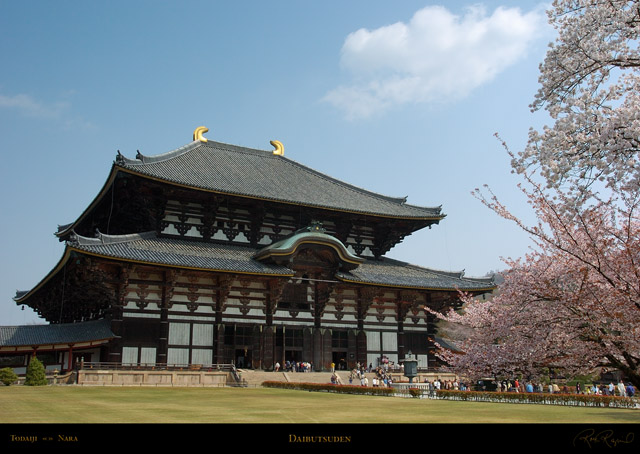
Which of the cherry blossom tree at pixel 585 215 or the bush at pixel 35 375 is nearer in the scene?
the cherry blossom tree at pixel 585 215

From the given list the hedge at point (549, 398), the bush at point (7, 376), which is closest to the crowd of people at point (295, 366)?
the hedge at point (549, 398)

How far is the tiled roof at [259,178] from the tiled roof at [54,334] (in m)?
9.54

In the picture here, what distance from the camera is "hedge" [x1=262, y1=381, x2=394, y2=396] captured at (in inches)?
1065

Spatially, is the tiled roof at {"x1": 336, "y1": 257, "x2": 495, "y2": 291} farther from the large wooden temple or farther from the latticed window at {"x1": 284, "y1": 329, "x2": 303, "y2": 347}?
the latticed window at {"x1": 284, "y1": 329, "x2": 303, "y2": 347}

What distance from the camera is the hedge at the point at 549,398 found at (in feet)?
75.7

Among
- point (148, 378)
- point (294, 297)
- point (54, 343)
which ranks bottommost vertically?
point (148, 378)

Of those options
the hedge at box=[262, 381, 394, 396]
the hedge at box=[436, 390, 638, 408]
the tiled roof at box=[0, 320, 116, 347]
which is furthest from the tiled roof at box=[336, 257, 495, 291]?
the tiled roof at box=[0, 320, 116, 347]

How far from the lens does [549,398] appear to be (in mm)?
24156

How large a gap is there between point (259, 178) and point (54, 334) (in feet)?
60.5

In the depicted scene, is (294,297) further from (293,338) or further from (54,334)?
(54,334)

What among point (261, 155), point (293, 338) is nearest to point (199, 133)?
point (261, 155)

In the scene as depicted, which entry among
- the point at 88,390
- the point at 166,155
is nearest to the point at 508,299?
the point at 88,390

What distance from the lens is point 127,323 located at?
33.1 m

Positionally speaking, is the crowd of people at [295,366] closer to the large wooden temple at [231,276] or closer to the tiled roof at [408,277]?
the large wooden temple at [231,276]
